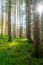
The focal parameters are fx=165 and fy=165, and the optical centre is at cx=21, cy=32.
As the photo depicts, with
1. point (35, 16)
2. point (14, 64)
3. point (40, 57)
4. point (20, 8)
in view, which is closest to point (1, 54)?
point (14, 64)

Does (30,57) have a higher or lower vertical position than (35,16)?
lower

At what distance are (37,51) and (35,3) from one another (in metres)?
2.77

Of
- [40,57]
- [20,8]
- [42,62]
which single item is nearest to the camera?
[42,62]

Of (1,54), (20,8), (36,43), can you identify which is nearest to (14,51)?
(1,54)

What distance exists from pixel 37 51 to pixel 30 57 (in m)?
0.63

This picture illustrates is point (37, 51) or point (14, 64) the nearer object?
point (14, 64)

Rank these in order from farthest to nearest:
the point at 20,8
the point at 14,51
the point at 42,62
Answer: the point at 20,8 < the point at 14,51 < the point at 42,62

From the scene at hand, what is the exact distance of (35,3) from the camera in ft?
30.9

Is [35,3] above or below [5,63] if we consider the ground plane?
above

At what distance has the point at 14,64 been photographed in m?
8.34

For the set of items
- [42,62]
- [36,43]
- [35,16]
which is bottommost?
[42,62]

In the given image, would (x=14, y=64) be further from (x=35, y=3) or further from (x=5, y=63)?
(x=35, y=3)

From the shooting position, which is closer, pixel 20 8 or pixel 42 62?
pixel 42 62

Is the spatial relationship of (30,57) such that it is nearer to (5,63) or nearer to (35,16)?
(5,63)
